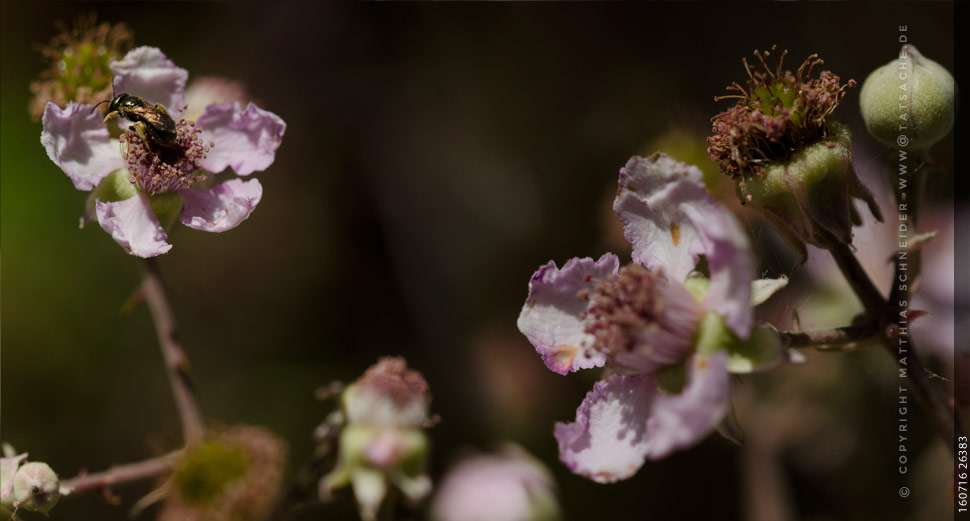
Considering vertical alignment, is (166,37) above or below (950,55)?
above

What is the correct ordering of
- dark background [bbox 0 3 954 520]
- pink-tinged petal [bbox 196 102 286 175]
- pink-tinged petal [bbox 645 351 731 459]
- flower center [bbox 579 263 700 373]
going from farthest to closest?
1. dark background [bbox 0 3 954 520]
2. pink-tinged petal [bbox 196 102 286 175]
3. flower center [bbox 579 263 700 373]
4. pink-tinged petal [bbox 645 351 731 459]

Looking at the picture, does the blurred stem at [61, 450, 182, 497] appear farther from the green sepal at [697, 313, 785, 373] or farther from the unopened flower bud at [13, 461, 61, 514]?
the green sepal at [697, 313, 785, 373]

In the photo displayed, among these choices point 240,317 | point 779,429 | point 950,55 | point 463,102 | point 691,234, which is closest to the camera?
point 691,234

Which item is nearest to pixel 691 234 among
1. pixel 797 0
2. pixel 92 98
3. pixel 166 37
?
pixel 92 98

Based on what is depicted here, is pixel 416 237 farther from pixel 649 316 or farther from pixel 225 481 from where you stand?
pixel 649 316

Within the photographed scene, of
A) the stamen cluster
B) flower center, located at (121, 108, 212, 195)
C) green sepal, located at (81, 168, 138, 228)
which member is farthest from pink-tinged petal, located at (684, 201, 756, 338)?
green sepal, located at (81, 168, 138, 228)

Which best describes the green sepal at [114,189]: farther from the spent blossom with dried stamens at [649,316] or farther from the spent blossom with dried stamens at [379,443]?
the spent blossom with dried stamens at [649,316]

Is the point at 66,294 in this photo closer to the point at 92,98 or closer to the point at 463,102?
the point at 92,98
